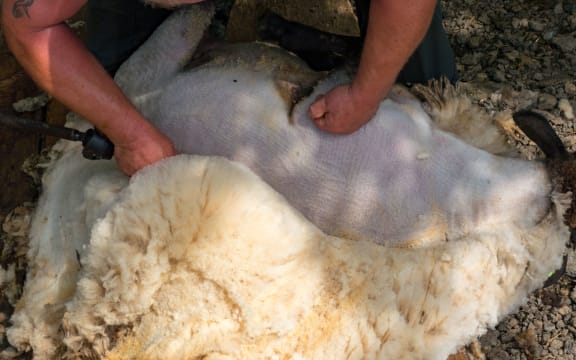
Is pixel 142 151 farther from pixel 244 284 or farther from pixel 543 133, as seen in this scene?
pixel 543 133

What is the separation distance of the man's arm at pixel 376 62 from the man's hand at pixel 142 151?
406 mm

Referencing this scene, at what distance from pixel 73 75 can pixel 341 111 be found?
66cm

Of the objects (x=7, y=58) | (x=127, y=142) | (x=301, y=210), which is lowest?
(x=7, y=58)

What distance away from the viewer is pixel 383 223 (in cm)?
153

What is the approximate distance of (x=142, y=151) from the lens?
57.1 inches

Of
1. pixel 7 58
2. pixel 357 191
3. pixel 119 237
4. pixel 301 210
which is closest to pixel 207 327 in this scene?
pixel 119 237

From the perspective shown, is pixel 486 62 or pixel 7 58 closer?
pixel 7 58

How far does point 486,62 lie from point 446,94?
1.08 meters

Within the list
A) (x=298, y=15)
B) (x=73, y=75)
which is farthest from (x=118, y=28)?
(x=298, y=15)

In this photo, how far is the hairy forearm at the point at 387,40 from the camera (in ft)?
4.07

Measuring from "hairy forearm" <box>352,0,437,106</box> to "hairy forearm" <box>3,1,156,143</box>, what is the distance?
569 mm

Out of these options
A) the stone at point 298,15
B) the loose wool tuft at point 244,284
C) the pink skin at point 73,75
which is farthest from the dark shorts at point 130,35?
the loose wool tuft at point 244,284

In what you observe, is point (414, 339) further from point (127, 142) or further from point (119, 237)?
point (127, 142)

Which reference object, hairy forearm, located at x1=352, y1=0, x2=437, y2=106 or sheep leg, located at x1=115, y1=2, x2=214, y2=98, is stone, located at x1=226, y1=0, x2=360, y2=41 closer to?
sheep leg, located at x1=115, y1=2, x2=214, y2=98
